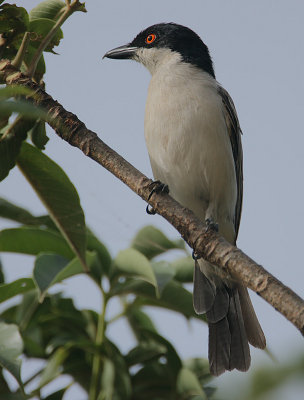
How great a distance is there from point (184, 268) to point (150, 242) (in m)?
0.35

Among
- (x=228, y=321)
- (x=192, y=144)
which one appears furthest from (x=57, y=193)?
(x=228, y=321)

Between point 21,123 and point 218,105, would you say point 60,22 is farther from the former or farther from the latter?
point 218,105

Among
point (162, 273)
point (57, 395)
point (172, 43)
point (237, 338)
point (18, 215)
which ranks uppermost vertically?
point (172, 43)

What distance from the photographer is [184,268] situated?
3.37 metres

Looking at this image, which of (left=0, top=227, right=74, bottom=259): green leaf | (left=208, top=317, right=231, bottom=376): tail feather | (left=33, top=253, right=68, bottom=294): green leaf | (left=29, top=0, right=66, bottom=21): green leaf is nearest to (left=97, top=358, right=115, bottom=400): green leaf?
(left=33, top=253, right=68, bottom=294): green leaf

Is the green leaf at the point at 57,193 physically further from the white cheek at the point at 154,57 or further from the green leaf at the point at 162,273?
the white cheek at the point at 154,57

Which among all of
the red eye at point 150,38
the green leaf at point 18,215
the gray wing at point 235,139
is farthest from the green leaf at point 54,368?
the red eye at point 150,38

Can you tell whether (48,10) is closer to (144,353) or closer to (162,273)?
(162,273)

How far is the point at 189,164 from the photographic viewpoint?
15.3 feet

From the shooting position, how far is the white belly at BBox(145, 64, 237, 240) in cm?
454

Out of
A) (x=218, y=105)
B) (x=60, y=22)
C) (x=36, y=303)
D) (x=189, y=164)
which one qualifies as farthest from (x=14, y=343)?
(x=218, y=105)

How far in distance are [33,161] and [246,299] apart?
2872 millimetres

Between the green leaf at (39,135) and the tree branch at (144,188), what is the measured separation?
363mm

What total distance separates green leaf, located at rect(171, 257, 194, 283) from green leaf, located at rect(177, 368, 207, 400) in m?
0.71
